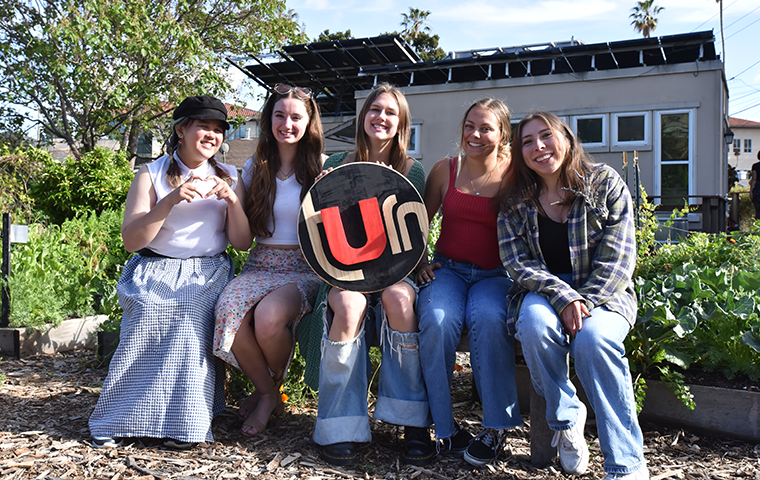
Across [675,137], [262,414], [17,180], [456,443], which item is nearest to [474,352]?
[456,443]

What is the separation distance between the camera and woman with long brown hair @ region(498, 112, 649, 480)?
6.36ft

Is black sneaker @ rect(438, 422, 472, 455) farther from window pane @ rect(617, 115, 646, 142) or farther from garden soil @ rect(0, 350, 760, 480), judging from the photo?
window pane @ rect(617, 115, 646, 142)

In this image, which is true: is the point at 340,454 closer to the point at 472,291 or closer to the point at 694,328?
the point at 472,291

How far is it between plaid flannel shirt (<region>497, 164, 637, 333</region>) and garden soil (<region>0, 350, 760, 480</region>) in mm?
561

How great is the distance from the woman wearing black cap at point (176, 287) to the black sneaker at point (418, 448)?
0.80 m

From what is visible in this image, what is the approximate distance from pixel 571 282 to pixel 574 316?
0.89 ft

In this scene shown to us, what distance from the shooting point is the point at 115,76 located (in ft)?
28.0

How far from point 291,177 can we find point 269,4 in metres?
8.51

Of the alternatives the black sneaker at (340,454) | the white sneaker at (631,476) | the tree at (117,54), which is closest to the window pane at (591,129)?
the tree at (117,54)

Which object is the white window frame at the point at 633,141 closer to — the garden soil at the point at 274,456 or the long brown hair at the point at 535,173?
the long brown hair at the point at 535,173

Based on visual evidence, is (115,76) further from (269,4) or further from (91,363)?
(91,363)

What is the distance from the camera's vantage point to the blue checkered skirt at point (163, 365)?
7.36 feet

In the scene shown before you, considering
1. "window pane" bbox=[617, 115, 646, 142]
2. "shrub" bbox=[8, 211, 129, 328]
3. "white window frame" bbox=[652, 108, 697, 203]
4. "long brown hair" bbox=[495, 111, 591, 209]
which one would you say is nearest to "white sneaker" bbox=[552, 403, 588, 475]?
"long brown hair" bbox=[495, 111, 591, 209]

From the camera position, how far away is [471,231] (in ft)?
8.37
